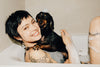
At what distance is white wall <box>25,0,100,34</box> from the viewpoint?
1.73 metres

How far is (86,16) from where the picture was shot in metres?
1.75

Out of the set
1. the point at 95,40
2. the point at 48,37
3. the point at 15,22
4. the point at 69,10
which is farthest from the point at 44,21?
the point at 69,10

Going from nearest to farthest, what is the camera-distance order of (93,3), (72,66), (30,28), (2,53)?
(72,66), (30,28), (2,53), (93,3)

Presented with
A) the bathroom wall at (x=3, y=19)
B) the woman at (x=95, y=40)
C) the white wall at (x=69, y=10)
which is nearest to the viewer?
the woman at (x=95, y=40)

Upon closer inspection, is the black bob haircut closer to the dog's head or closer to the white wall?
the dog's head

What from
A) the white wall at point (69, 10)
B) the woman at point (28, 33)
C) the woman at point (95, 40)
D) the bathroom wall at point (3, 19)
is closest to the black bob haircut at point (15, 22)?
the woman at point (28, 33)

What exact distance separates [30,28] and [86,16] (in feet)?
3.59

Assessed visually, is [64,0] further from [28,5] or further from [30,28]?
[30,28]

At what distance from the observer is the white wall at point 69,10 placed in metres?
1.73

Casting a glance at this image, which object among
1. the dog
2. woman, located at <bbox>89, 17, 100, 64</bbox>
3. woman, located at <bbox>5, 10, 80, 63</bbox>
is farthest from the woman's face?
woman, located at <bbox>89, 17, 100, 64</bbox>

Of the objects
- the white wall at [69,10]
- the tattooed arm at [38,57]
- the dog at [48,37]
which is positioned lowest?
the tattooed arm at [38,57]

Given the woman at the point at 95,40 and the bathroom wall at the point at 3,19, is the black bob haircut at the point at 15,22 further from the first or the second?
the woman at the point at 95,40

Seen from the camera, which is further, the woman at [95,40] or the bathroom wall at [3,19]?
the bathroom wall at [3,19]

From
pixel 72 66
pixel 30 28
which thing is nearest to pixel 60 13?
pixel 30 28
